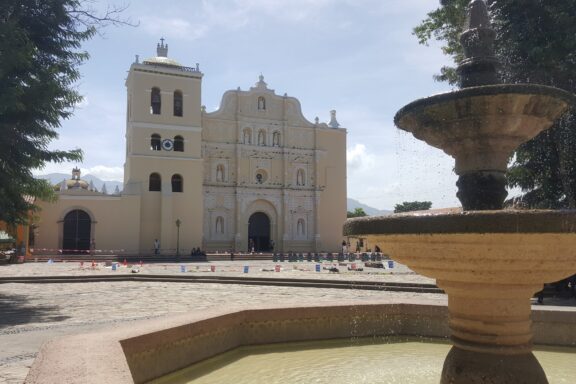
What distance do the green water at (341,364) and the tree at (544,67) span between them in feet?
22.3

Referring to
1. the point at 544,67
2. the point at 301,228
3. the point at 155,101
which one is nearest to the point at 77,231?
the point at 155,101

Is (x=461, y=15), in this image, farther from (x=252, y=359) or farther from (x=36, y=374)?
(x=36, y=374)

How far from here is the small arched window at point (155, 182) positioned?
113 feet

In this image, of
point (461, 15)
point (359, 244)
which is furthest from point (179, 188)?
point (461, 15)

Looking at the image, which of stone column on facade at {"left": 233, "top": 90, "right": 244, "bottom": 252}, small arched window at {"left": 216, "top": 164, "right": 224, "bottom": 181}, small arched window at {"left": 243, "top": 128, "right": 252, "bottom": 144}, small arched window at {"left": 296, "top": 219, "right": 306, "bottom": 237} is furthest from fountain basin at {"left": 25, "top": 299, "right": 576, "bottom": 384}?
small arched window at {"left": 243, "top": 128, "right": 252, "bottom": 144}

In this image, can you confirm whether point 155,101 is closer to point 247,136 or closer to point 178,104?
point 178,104

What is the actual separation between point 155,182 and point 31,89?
24.9m

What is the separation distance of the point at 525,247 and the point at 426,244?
0.55m

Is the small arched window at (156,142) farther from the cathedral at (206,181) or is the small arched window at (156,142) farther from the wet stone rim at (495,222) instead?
the wet stone rim at (495,222)

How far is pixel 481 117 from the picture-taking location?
13.2 ft

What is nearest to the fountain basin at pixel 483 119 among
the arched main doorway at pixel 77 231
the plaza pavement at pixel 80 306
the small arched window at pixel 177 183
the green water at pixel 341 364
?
→ the green water at pixel 341 364

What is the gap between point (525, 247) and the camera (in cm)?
294

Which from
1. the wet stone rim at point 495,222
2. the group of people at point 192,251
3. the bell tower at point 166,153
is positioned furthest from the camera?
the bell tower at point 166,153

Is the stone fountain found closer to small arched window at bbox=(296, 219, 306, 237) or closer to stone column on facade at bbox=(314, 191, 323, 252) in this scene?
stone column on facade at bbox=(314, 191, 323, 252)
